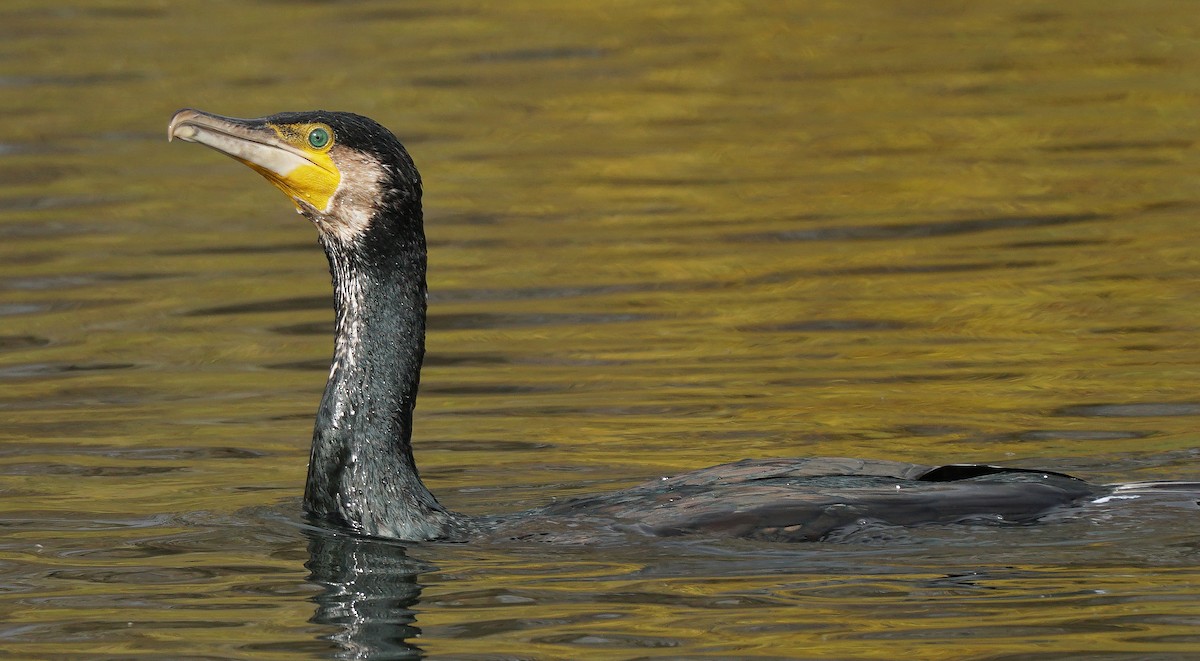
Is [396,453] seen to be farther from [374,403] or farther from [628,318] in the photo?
[628,318]

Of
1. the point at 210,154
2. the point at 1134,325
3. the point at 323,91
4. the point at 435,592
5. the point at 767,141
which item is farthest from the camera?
the point at 323,91

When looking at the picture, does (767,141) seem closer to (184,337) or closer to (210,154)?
(210,154)

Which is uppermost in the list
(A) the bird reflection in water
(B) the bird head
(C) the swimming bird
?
(B) the bird head

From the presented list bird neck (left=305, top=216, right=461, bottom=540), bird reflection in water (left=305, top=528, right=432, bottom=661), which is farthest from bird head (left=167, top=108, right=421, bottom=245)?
bird reflection in water (left=305, top=528, right=432, bottom=661)

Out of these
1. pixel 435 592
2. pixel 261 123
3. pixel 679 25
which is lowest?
pixel 435 592

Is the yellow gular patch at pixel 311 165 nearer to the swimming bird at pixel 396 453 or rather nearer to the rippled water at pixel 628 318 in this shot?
the swimming bird at pixel 396 453

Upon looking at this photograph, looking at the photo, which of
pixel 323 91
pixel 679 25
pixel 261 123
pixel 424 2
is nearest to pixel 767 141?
pixel 323 91

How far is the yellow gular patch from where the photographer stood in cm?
730

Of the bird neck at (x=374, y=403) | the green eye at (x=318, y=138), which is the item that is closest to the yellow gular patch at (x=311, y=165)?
the green eye at (x=318, y=138)

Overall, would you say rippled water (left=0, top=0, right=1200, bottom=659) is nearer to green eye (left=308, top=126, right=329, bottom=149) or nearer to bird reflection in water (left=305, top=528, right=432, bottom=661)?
bird reflection in water (left=305, top=528, right=432, bottom=661)

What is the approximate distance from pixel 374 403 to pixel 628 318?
3982mm

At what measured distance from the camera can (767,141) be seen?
53.1ft

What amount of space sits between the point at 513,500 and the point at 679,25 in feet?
46.4

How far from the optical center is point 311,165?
24.0 ft
